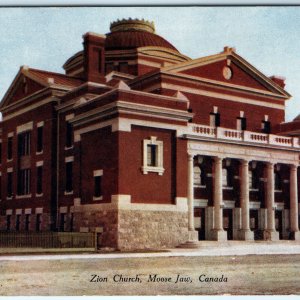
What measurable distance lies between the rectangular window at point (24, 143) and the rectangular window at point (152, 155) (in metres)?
10.6

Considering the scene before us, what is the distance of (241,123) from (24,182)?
1441 centimetres

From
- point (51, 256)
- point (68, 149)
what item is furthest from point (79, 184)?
point (51, 256)

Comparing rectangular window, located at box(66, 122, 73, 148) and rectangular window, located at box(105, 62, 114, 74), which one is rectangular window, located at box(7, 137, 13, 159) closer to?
rectangular window, located at box(66, 122, 73, 148)

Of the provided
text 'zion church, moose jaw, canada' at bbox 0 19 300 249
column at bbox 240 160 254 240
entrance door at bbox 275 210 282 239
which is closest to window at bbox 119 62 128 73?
text 'zion church, moose jaw, canada' at bbox 0 19 300 249

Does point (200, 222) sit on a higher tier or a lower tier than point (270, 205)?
lower

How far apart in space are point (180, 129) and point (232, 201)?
22.3 ft

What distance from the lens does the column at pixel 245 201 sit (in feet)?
126

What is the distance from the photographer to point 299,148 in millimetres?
40875

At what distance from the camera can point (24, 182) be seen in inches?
1651

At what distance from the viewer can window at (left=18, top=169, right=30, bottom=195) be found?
136 feet

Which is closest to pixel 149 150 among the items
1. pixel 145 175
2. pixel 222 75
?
pixel 145 175

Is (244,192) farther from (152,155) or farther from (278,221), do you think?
(152,155)

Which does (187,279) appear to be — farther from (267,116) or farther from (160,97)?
(267,116)

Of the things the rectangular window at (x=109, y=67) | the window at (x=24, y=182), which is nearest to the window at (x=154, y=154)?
the window at (x=24, y=182)
